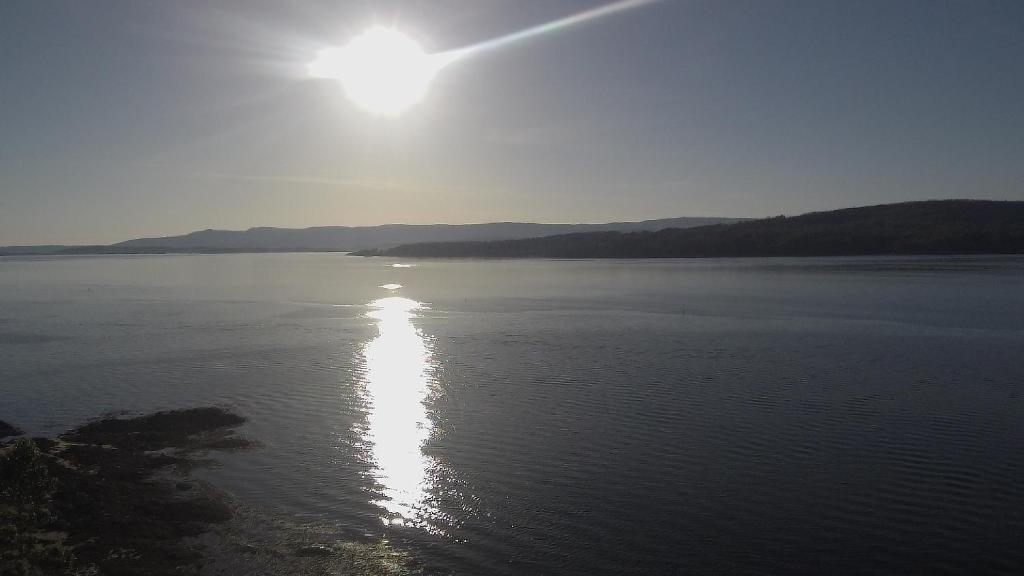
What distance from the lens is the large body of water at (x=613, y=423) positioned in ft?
27.0

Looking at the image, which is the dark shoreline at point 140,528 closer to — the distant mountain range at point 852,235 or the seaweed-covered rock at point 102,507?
the seaweed-covered rock at point 102,507

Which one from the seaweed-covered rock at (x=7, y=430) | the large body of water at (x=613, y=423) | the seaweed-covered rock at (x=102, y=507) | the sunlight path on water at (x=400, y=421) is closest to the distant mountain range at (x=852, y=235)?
the large body of water at (x=613, y=423)

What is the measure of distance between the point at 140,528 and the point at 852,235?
9247cm

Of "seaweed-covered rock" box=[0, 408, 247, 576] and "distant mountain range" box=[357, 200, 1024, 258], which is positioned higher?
"distant mountain range" box=[357, 200, 1024, 258]

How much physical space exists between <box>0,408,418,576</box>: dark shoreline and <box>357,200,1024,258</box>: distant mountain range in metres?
88.0

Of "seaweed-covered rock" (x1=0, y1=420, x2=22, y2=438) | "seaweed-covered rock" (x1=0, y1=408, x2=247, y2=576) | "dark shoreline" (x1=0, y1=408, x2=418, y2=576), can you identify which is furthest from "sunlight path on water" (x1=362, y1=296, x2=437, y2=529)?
"seaweed-covered rock" (x1=0, y1=420, x2=22, y2=438)

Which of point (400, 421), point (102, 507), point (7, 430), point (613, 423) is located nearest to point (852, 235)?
point (613, 423)

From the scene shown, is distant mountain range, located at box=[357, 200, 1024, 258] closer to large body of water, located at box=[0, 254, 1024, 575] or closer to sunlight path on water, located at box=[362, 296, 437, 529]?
large body of water, located at box=[0, 254, 1024, 575]

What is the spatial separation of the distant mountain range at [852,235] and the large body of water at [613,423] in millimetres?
57756

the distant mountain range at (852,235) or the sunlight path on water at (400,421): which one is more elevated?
the distant mountain range at (852,235)

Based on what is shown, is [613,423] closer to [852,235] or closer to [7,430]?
[7,430]

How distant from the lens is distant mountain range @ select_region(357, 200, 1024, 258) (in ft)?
264

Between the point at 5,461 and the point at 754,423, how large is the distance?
11.7 m

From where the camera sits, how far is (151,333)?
26.6m
